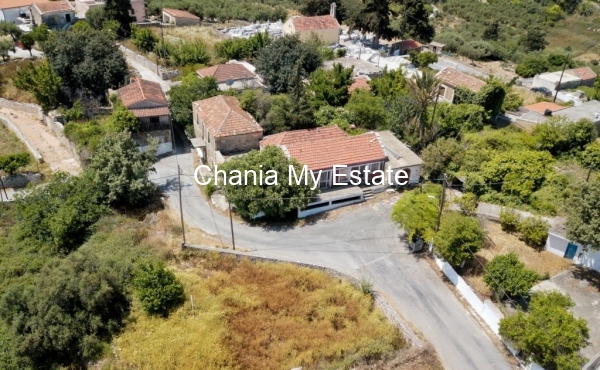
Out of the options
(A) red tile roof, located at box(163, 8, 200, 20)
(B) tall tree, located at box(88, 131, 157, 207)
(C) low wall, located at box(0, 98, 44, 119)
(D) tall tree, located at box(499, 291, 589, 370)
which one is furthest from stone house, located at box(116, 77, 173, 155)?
(A) red tile roof, located at box(163, 8, 200, 20)

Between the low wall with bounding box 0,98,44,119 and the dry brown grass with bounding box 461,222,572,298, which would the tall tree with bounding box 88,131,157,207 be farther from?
the dry brown grass with bounding box 461,222,572,298

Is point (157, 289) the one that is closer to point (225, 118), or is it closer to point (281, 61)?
point (225, 118)

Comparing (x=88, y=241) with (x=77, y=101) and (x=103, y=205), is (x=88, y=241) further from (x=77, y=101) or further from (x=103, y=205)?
(x=77, y=101)

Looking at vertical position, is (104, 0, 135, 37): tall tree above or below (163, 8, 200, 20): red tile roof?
above

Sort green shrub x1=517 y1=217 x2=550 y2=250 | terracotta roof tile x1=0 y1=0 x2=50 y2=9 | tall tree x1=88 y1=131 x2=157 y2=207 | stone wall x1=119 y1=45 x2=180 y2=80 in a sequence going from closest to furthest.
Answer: green shrub x1=517 y1=217 x2=550 y2=250 → tall tree x1=88 y1=131 x2=157 y2=207 → stone wall x1=119 y1=45 x2=180 y2=80 → terracotta roof tile x1=0 y1=0 x2=50 y2=9

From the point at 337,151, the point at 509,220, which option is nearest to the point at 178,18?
the point at 337,151

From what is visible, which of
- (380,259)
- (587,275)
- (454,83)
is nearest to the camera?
(587,275)
